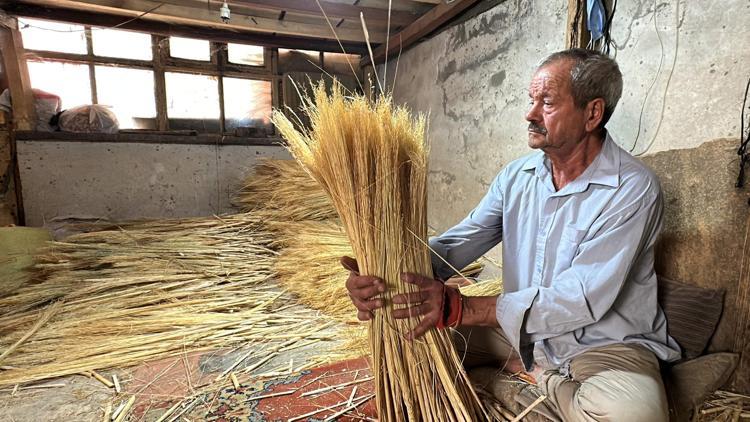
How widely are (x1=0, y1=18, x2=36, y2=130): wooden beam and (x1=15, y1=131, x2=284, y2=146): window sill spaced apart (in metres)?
0.17

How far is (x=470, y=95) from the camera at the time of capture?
2.74 meters

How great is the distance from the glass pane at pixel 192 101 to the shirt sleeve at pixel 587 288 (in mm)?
4033

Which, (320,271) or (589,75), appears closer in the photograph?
(589,75)

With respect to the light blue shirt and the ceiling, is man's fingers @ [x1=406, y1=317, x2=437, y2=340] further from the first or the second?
the ceiling

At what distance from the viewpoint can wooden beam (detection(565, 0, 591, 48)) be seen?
1.74 m

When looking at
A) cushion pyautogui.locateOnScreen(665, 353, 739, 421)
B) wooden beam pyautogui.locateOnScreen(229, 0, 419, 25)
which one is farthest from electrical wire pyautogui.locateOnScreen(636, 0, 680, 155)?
wooden beam pyautogui.locateOnScreen(229, 0, 419, 25)

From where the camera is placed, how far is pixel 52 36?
3.57 m

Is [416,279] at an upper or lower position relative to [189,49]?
lower

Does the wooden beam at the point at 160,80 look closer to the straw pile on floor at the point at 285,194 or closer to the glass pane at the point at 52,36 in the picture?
the glass pane at the point at 52,36

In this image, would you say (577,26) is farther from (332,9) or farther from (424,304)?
(332,9)

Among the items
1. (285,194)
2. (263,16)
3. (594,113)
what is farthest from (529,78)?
(263,16)

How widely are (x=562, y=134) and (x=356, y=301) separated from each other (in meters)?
0.81

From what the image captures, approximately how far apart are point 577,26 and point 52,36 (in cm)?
443

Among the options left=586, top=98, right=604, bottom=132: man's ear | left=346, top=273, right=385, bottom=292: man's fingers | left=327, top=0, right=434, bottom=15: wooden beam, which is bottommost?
left=346, top=273, right=385, bottom=292: man's fingers
